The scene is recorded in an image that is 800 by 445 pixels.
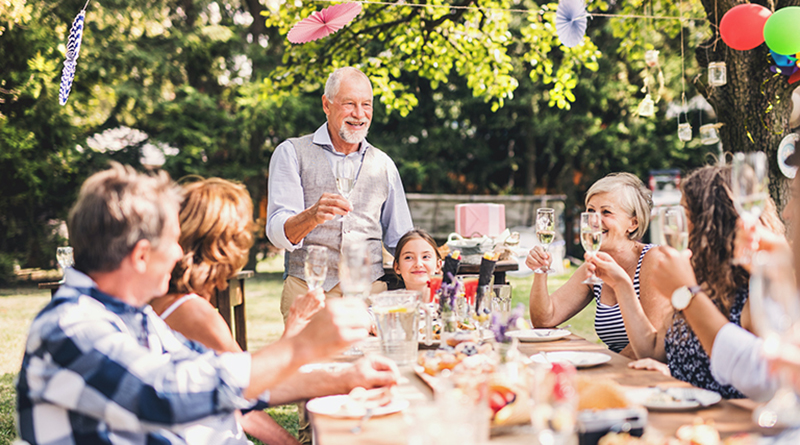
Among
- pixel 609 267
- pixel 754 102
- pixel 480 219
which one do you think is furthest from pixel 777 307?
pixel 480 219

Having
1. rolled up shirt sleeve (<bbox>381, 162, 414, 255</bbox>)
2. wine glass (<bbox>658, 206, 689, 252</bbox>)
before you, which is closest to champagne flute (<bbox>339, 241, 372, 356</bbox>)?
wine glass (<bbox>658, 206, 689, 252</bbox>)

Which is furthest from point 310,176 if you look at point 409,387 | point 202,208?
point 409,387

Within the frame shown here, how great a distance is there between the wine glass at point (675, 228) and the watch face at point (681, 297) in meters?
0.12

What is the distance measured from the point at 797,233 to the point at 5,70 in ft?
42.7

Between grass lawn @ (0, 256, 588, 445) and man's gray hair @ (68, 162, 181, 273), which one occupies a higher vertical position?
man's gray hair @ (68, 162, 181, 273)

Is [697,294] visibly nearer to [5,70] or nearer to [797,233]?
[797,233]

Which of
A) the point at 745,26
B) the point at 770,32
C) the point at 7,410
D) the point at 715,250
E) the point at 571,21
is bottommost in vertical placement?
the point at 7,410

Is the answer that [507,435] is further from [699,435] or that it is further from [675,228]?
[675,228]

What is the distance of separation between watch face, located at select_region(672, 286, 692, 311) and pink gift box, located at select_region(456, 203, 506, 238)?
14.1 ft

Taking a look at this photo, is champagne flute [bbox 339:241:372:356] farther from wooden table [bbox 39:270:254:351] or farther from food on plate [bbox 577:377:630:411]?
wooden table [bbox 39:270:254:351]

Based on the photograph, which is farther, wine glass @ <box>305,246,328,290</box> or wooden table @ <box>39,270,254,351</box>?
wooden table @ <box>39,270,254,351</box>

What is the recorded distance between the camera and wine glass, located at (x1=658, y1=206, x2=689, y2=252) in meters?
1.51

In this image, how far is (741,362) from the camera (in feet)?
4.50

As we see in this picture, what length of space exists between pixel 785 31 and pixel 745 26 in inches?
13.2
